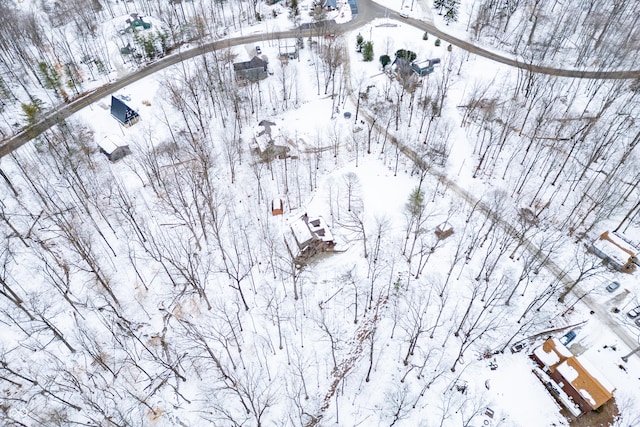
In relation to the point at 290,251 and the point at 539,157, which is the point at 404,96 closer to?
the point at 539,157

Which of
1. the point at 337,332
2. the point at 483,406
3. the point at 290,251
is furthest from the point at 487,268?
the point at 290,251

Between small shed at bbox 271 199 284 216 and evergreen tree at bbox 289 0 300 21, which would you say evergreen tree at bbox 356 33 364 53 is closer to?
evergreen tree at bbox 289 0 300 21

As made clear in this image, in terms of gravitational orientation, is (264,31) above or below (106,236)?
above

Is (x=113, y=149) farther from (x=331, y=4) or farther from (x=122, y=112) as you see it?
(x=331, y=4)

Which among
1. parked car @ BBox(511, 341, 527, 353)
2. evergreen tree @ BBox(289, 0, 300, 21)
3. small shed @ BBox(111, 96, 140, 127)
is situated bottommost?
parked car @ BBox(511, 341, 527, 353)

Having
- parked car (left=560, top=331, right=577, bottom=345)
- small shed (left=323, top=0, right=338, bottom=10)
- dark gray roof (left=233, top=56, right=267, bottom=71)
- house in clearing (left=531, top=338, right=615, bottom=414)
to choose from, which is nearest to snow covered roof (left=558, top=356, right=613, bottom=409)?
house in clearing (left=531, top=338, right=615, bottom=414)

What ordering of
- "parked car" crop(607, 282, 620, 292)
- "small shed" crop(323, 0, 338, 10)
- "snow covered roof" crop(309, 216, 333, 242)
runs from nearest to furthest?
"parked car" crop(607, 282, 620, 292) < "snow covered roof" crop(309, 216, 333, 242) < "small shed" crop(323, 0, 338, 10)

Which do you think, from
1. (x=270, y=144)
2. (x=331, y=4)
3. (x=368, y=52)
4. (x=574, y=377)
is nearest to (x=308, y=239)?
(x=270, y=144)
